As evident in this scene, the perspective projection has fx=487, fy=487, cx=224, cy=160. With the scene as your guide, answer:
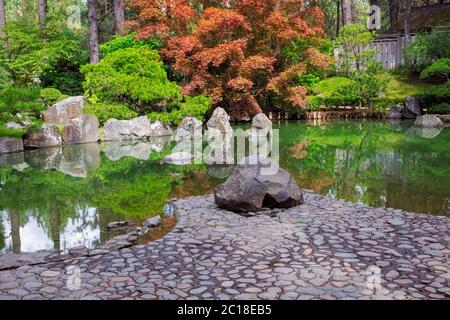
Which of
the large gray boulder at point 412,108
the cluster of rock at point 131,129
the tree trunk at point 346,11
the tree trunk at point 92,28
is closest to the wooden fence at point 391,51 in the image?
the tree trunk at point 346,11

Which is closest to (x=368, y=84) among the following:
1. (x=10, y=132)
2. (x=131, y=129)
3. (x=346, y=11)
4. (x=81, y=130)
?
(x=346, y=11)

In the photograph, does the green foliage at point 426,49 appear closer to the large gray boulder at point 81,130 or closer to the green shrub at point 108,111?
the green shrub at point 108,111

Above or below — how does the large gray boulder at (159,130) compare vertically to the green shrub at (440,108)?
below

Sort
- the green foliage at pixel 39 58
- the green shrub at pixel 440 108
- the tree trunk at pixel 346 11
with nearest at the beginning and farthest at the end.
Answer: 1. the green foliage at pixel 39 58
2. the green shrub at pixel 440 108
3. the tree trunk at pixel 346 11

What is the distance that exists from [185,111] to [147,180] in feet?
28.1

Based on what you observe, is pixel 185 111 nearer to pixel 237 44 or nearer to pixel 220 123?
pixel 220 123

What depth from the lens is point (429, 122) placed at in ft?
58.9

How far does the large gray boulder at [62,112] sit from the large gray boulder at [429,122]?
40.6 feet

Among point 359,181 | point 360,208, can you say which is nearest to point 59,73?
point 359,181

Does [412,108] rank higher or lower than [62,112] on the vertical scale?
lower

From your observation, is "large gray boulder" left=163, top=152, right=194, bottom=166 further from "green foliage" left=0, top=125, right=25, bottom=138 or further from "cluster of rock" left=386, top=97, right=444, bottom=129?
"cluster of rock" left=386, top=97, right=444, bottom=129

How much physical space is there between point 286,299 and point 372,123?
1702 cm

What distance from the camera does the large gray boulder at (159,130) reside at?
17.4 meters

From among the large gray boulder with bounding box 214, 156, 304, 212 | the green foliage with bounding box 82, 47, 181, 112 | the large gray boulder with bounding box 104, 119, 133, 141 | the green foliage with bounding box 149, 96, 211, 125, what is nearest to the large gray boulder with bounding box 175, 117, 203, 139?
the green foliage with bounding box 149, 96, 211, 125
